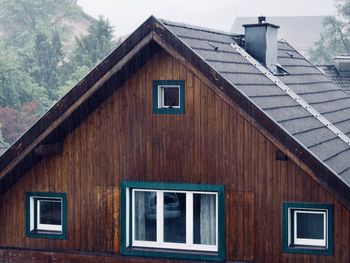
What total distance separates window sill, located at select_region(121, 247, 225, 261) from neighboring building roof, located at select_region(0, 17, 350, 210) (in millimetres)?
2368

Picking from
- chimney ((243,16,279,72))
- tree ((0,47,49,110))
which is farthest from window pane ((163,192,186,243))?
tree ((0,47,49,110))

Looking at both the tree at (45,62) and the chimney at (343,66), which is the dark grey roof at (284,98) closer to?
the chimney at (343,66)

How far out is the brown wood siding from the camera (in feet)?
41.0

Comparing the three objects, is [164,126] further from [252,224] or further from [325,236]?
[325,236]

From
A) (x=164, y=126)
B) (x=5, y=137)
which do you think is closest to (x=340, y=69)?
(x=164, y=126)

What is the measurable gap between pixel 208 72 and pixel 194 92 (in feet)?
2.23

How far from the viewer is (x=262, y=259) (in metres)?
12.6

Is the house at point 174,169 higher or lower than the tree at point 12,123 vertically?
lower

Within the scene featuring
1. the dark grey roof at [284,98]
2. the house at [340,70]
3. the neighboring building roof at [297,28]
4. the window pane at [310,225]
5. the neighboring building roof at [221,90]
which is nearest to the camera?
the neighboring building roof at [221,90]

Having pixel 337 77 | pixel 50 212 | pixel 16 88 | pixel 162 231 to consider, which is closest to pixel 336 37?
pixel 16 88

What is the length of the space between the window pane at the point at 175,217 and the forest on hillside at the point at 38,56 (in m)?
34.6

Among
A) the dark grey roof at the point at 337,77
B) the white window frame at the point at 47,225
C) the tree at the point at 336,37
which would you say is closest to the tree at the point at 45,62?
the tree at the point at 336,37

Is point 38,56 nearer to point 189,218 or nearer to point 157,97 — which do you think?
point 157,97

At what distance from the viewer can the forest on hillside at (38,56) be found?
55.3m
